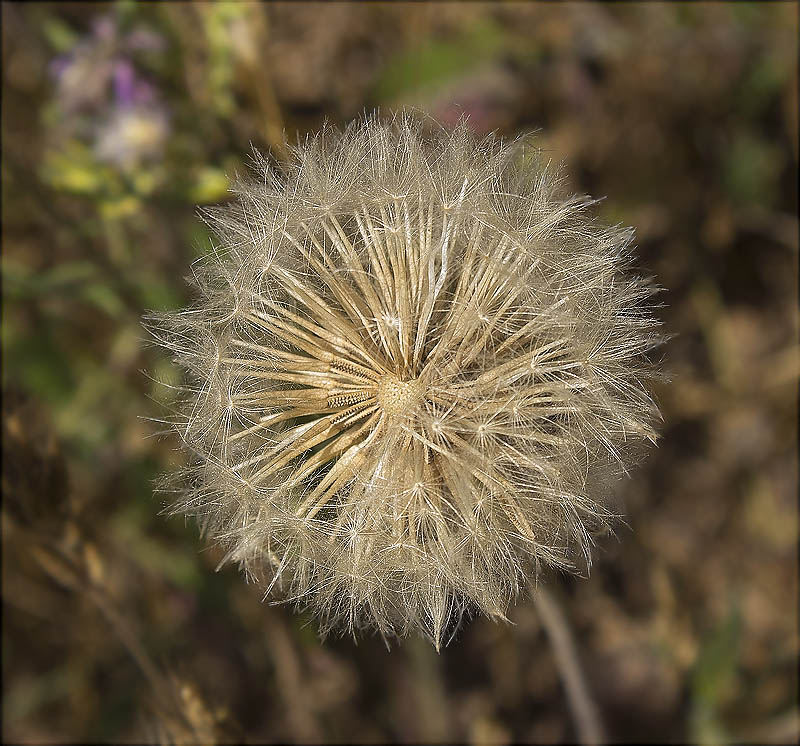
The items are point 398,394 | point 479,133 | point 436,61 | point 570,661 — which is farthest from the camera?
point 436,61

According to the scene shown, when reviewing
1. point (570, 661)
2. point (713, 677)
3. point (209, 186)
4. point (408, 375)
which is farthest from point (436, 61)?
point (713, 677)

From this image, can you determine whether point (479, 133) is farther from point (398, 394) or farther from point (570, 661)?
point (570, 661)

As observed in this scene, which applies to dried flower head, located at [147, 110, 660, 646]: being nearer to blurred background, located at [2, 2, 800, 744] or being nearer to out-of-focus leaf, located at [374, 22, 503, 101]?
blurred background, located at [2, 2, 800, 744]

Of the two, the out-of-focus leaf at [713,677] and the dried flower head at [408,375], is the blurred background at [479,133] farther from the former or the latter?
the dried flower head at [408,375]

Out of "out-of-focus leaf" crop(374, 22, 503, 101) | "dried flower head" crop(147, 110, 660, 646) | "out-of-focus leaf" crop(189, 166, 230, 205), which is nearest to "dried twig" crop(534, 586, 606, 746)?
"dried flower head" crop(147, 110, 660, 646)

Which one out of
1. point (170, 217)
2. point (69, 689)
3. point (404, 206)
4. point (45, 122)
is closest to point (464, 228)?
point (404, 206)

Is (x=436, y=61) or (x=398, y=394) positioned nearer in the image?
(x=398, y=394)
